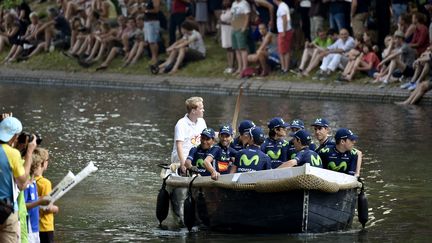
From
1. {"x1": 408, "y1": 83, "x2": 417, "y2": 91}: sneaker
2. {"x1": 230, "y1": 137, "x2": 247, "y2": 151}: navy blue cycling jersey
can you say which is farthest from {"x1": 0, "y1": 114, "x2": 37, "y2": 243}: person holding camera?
{"x1": 408, "y1": 83, "x2": 417, "y2": 91}: sneaker

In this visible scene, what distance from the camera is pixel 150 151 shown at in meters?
25.3

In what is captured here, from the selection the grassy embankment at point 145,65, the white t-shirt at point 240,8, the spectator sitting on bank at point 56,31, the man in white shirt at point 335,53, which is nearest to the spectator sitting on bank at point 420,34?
the grassy embankment at point 145,65

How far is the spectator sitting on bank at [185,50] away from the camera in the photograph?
3822 centimetres

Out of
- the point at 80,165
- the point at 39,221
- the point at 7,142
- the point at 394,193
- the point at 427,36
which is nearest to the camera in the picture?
the point at 7,142

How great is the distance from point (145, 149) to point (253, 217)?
887 centimetres

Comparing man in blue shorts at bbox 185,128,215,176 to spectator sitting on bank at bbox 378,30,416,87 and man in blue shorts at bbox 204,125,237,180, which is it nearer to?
man in blue shorts at bbox 204,125,237,180

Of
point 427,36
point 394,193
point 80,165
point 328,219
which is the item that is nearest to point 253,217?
point 328,219

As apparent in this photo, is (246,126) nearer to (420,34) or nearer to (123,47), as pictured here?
(420,34)

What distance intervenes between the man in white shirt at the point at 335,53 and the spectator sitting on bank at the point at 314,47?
0.90 feet

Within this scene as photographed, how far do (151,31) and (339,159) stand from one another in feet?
72.6

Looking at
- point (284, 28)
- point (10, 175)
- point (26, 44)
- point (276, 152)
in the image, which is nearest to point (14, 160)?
point (10, 175)

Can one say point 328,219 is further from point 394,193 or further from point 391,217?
point 394,193

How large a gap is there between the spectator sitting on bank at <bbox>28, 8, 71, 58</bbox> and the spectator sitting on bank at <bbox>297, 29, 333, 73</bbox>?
10.5 m

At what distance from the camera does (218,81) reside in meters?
37.0
